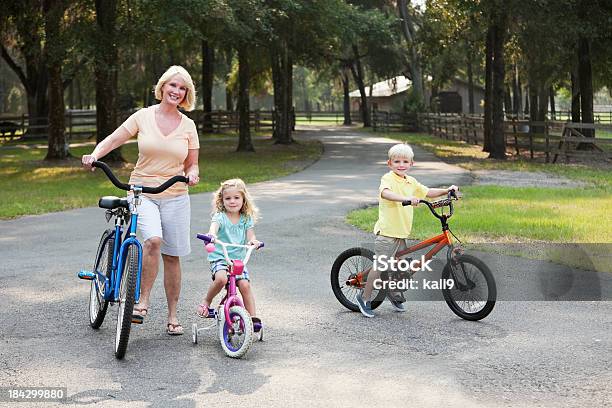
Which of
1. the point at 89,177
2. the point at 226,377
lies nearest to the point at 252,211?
the point at 226,377

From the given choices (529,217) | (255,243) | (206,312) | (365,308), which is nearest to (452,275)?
(365,308)

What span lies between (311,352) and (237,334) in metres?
0.54

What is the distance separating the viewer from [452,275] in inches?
292

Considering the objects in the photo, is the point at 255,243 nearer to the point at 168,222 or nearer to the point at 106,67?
the point at 168,222

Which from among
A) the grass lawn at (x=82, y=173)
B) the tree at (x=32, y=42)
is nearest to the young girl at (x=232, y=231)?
the grass lawn at (x=82, y=173)

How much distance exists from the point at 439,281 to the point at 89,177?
1874 centimetres

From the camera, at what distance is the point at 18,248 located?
12.1 m

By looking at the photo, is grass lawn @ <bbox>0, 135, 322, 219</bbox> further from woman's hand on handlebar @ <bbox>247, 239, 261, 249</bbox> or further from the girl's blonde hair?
woman's hand on handlebar @ <bbox>247, 239, 261, 249</bbox>

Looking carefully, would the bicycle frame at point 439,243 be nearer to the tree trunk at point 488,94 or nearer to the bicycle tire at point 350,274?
the bicycle tire at point 350,274

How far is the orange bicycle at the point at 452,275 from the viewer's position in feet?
24.0

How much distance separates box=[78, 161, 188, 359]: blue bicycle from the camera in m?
6.31

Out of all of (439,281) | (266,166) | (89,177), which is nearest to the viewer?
(439,281)

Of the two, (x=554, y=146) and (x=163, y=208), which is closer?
(x=163, y=208)

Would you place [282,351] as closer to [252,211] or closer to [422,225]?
[252,211]
